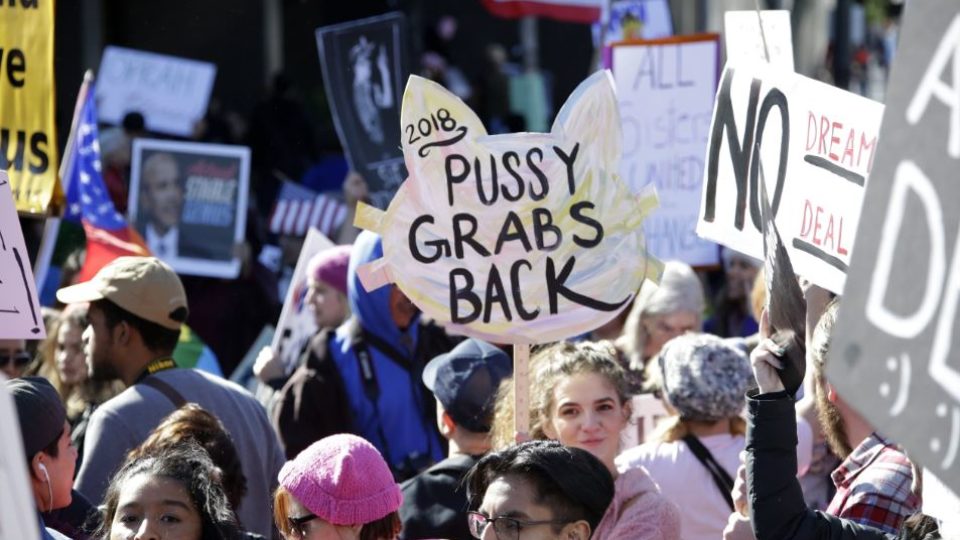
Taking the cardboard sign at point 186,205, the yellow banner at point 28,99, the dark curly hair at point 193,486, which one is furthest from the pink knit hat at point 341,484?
the cardboard sign at point 186,205

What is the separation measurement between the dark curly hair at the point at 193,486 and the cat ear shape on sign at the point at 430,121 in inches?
38.9

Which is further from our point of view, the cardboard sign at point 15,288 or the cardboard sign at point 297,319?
the cardboard sign at point 297,319

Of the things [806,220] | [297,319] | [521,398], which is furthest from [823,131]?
[297,319]

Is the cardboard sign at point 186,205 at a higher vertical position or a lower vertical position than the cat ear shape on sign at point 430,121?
lower

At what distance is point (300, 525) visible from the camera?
366 cm

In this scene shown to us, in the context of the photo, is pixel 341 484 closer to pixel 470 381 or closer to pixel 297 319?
pixel 470 381

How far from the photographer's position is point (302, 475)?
12.0 feet

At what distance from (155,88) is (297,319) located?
15.4 ft

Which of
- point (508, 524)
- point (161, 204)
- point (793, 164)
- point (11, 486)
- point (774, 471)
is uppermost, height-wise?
point (11, 486)

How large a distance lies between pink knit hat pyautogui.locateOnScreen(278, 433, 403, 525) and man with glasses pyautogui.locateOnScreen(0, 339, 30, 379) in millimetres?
2165

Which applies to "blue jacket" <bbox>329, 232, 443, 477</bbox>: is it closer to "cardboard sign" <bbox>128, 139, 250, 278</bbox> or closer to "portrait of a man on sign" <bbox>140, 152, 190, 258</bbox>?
"cardboard sign" <bbox>128, 139, 250, 278</bbox>

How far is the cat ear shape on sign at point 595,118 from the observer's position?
426 centimetres

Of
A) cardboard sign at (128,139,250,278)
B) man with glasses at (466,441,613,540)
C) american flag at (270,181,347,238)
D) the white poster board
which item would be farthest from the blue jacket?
the white poster board

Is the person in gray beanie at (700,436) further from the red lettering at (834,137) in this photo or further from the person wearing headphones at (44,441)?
the person wearing headphones at (44,441)
